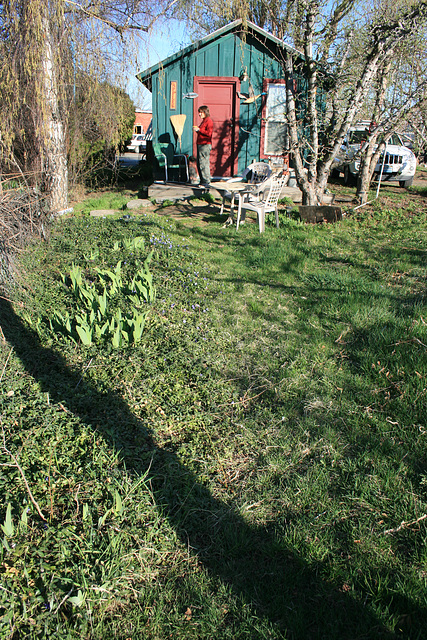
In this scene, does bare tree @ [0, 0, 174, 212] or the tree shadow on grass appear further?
bare tree @ [0, 0, 174, 212]

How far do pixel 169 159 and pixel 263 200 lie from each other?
5469 millimetres

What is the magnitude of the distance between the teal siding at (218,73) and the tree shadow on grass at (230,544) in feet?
35.2

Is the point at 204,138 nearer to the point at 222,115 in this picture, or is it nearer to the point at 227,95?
the point at 222,115

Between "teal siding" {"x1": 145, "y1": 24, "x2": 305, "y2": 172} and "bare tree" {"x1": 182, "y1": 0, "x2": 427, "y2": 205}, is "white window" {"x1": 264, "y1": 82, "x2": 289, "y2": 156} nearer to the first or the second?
"teal siding" {"x1": 145, "y1": 24, "x2": 305, "y2": 172}

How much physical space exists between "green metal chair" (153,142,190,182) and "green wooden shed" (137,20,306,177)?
0.82 feet

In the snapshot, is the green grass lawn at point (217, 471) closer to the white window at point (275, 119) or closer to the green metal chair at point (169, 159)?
the green metal chair at point (169, 159)

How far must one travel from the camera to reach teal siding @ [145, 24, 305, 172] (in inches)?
474

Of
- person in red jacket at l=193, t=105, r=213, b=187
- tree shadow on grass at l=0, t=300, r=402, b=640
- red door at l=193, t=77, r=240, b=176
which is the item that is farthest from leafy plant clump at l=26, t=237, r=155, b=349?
red door at l=193, t=77, r=240, b=176

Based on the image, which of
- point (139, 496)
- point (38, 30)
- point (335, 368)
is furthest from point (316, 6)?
point (139, 496)

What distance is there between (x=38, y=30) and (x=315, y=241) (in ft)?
16.8

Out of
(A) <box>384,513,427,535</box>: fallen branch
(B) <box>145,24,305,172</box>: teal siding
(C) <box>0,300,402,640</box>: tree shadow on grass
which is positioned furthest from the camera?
(B) <box>145,24,305,172</box>: teal siding

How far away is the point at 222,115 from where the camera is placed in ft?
41.7

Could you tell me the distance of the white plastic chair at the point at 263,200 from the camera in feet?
27.1

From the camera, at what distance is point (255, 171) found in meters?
10.4
